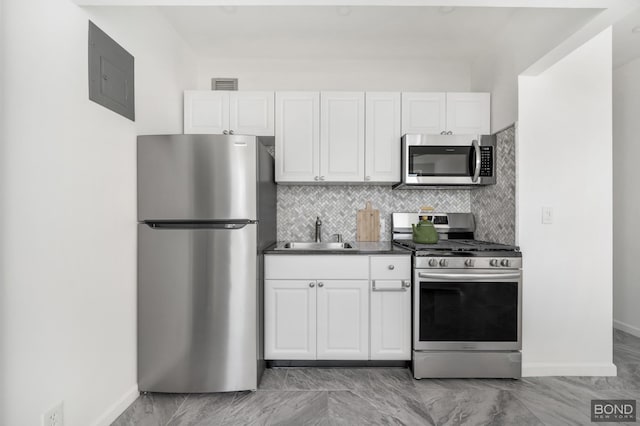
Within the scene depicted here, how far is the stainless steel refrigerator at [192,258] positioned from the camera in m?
2.17

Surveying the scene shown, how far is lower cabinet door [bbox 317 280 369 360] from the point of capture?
252 centimetres

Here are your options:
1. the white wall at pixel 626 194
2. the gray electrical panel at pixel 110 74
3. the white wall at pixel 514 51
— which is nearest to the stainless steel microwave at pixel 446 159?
the white wall at pixel 514 51

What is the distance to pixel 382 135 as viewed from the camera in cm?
292

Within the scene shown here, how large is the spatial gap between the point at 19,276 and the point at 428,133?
2.79 metres

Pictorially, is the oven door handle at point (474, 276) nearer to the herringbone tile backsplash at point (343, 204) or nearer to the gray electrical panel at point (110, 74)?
the herringbone tile backsplash at point (343, 204)

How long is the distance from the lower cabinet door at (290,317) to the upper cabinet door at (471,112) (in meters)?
1.84

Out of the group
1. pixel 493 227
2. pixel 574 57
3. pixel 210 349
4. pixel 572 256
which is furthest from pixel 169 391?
pixel 574 57

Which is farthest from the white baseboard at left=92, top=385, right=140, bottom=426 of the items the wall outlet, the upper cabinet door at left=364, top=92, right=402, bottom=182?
the upper cabinet door at left=364, top=92, right=402, bottom=182

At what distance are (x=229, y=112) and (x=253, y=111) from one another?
0.21m

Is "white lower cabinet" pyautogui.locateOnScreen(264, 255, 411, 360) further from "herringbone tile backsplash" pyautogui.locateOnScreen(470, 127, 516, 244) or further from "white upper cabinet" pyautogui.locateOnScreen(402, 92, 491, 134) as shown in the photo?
"white upper cabinet" pyautogui.locateOnScreen(402, 92, 491, 134)

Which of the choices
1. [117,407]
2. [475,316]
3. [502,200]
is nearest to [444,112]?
[502,200]

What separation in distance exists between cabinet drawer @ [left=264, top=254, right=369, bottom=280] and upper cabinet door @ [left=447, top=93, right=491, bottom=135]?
146 centimetres

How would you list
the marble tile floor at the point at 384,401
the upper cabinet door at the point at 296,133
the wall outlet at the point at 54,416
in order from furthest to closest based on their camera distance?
1. the upper cabinet door at the point at 296,133
2. the marble tile floor at the point at 384,401
3. the wall outlet at the point at 54,416

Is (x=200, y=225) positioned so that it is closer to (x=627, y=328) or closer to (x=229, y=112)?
(x=229, y=112)
